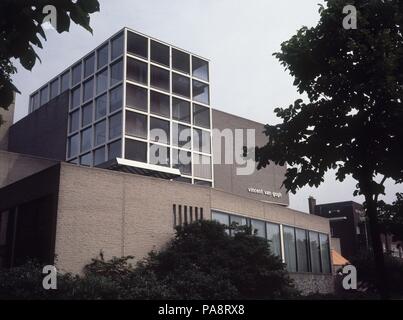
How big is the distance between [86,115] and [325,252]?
2716 cm

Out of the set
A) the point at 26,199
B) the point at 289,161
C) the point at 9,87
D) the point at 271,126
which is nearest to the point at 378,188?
the point at 289,161

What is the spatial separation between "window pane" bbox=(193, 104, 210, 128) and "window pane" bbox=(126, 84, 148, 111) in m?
6.82

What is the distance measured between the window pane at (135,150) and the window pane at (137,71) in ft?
20.3

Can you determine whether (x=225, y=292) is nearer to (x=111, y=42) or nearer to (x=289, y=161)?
(x=289, y=161)

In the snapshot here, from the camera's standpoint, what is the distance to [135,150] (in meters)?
45.8

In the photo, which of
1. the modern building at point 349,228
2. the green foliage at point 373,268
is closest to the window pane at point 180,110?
the green foliage at point 373,268

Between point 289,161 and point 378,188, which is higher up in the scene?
point 289,161

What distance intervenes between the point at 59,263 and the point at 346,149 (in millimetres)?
15200

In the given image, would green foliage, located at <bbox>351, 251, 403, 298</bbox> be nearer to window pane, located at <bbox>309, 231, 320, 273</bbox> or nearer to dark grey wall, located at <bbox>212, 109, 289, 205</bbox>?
window pane, located at <bbox>309, 231, 320, 273</bbox>

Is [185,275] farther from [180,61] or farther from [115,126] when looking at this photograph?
[180,61]

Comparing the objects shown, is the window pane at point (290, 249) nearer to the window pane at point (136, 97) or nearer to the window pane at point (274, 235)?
the window pane at point (274, 235)
